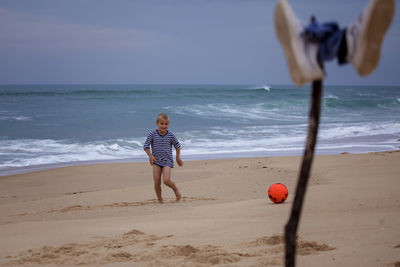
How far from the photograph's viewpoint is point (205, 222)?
17.1 ft

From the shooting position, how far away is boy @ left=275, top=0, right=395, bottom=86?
185 centimetres

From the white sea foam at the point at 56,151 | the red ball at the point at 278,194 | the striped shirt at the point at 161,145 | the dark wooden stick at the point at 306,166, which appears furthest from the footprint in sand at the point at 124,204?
the white sea foam at the point at 56,151

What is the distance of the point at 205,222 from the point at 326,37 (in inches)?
142

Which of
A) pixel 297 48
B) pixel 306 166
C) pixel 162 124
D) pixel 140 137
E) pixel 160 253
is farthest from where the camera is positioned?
pixel 140 137

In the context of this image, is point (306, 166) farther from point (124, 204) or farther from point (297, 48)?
point (124, 204)

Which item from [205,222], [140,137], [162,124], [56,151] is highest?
[162,124]

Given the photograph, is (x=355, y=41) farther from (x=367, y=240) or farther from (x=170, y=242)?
(x=170, y=242)

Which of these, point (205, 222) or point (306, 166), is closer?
point (306, 166)

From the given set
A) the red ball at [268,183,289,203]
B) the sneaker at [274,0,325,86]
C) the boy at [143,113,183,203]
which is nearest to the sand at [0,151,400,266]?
the red ball at [268,183,289,203]

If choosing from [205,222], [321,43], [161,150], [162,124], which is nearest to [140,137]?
[161,150]

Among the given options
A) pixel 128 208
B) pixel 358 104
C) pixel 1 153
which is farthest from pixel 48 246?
pixel 358 104

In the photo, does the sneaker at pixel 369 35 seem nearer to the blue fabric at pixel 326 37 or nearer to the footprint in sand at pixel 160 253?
the blue fabric at pixel 326 37

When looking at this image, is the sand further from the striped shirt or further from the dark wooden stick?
the dark wooden stick

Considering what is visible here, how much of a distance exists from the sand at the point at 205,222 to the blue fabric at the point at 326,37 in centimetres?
218
